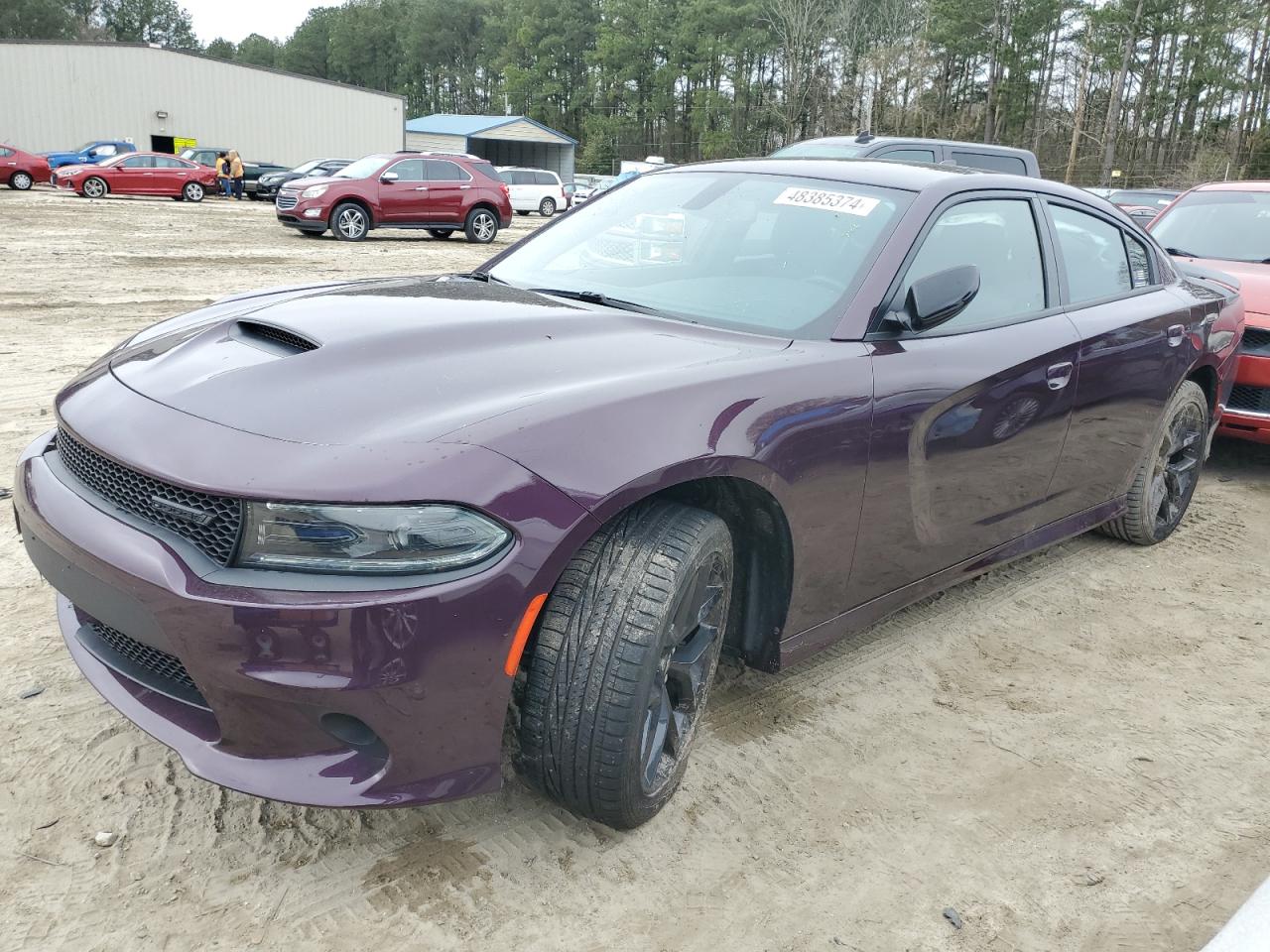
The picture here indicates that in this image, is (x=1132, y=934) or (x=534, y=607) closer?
(x=534, y=607)

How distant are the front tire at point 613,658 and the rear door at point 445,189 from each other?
16.9 meters

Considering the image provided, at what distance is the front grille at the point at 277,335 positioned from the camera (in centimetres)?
239

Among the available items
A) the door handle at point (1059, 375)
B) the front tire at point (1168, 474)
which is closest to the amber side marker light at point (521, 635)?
the door handle at point (1059, 375)

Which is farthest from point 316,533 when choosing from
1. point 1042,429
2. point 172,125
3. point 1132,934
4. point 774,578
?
point 172,125

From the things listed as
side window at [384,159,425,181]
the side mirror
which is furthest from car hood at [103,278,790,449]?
side window at [384,159,425,181]

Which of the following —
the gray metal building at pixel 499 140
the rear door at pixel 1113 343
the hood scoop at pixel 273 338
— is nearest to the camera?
the hood scoop at pixel 273 338

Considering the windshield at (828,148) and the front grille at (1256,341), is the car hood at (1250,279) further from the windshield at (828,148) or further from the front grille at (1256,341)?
the windshield at (828,148)

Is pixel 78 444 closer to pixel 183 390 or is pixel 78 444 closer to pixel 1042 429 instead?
pixel 183 390

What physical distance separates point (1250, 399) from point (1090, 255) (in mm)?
2384

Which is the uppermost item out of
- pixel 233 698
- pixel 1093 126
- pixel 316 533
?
pixel 1093 126

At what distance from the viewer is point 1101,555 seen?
4.41 meters

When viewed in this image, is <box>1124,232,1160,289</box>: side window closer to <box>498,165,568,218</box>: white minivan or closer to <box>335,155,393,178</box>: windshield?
<box>335,155,393,178</box>: windshield

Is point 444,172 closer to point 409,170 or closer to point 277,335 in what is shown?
point 409,170

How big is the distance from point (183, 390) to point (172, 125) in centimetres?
4701
